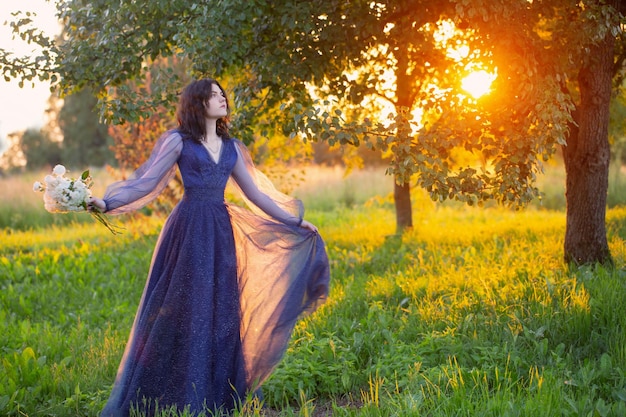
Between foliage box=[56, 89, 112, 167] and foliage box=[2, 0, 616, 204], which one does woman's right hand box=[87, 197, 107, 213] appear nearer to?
foliage box=[2, 0, 616, 204]

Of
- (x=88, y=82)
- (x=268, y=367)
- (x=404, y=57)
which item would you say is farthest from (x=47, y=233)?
(x=268, y=367)

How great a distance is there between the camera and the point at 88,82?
605 cm

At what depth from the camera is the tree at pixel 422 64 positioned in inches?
199

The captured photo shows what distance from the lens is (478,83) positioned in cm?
589

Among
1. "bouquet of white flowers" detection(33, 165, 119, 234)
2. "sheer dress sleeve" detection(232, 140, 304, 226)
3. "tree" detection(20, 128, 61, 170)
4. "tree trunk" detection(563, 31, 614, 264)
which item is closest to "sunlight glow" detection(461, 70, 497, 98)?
"tree trunk" detection(563, 31, 614, 264)

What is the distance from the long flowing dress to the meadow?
335mm

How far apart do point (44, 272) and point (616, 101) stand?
297 inches

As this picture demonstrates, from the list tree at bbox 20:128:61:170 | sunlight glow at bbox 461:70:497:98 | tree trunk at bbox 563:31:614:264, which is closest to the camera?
sunlight glow at bbox 461:70:497:98

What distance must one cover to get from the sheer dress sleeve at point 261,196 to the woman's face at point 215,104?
0.26m

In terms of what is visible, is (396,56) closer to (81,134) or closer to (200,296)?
(200,296)

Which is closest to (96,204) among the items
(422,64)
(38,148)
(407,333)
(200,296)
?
(200,296)

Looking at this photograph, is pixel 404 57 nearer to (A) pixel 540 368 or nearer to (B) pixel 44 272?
(A) pixel 540 368

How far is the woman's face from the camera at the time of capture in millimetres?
4066

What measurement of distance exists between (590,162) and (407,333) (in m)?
2.69
